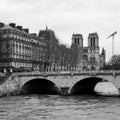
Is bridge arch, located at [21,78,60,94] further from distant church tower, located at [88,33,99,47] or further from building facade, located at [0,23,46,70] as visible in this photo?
distant church tower, located at [88,33,99,47]

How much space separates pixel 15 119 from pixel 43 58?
57.4 metres

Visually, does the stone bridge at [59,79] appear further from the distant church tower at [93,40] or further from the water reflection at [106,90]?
the distant church tower at [93,40]

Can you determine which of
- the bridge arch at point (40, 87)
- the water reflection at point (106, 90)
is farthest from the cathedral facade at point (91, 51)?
the bridge arch at point (40, 87)

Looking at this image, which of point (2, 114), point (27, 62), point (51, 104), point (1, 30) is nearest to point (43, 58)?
point (27, 62)

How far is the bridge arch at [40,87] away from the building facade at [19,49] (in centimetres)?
Result: 1414

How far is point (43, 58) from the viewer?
314 ft

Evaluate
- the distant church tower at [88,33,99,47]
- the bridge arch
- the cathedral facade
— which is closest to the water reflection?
the bridge arch

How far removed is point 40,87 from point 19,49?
62.4 feet

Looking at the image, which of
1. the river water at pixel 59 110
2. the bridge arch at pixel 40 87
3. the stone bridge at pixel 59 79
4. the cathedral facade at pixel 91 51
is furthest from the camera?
the cathedral facade at pixel 91 51

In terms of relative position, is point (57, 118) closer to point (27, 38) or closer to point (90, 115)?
point (90, 115)

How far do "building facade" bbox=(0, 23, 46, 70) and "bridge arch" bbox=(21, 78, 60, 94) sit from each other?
46.4 feet

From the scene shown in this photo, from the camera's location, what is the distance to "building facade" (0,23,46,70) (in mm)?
90250

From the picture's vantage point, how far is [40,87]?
80125 mm

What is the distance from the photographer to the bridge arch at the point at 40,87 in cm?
7400
